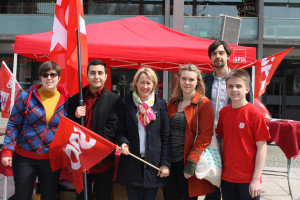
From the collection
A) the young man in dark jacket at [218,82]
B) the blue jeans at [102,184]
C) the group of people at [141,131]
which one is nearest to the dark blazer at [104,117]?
the group of people at [141,131]

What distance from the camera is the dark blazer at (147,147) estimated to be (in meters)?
2.57

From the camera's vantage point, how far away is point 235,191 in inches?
98.4

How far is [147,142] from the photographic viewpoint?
2.57 meters

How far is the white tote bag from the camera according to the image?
2.49 meters

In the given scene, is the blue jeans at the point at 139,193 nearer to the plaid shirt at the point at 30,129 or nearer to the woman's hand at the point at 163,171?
the woman's hand at the point at 163,171

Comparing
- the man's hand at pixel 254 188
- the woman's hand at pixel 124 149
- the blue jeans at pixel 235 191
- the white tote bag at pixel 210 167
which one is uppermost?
the woman's hand at pixel 124 149

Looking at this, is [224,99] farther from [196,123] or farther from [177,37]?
[177,37]

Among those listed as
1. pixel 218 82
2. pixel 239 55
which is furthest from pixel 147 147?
pixel 239 55

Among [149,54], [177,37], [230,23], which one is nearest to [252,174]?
[149,54]

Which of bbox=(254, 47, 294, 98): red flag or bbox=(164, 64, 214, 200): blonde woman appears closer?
bbox=(164, 64, 214, 200): blonde woman

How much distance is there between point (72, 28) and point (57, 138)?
4.09ft

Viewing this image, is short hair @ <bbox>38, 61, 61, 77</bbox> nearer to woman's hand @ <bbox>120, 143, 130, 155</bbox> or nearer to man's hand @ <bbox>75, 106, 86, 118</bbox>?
man's hand @ <bbox>75, 106, 86, 118</bbox>

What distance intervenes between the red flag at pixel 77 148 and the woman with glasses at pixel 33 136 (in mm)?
112

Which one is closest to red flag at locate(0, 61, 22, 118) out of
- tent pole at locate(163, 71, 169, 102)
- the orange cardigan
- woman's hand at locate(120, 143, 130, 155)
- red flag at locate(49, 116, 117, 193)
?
red flag at locate(49, 116, 117, 193)
